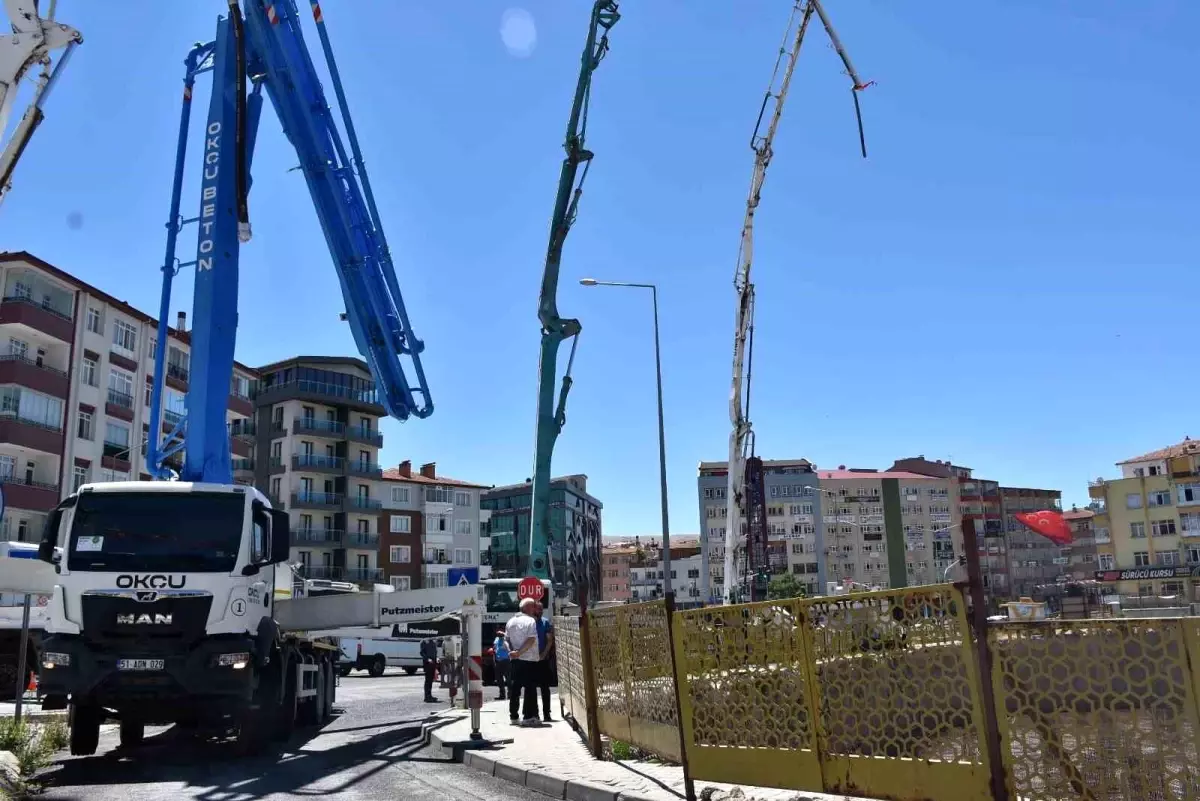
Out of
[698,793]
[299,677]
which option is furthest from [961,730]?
[299,677]

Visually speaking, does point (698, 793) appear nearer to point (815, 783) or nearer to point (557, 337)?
point (815, 783)

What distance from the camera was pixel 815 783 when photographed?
6430mm

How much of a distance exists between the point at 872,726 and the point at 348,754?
25.6 ft

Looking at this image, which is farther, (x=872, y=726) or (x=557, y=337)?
(x=557, y=337)

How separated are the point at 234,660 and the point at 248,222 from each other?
6500 mm

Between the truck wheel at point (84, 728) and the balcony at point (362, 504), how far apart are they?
62.5m

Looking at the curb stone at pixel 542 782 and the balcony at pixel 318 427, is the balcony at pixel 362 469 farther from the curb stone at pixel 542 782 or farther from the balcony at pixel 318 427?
the curb stone at pixel 542 782

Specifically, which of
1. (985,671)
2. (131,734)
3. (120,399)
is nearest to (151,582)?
(131,734)

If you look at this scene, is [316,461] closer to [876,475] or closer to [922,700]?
[922,700]

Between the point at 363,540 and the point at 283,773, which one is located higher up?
the point at 363,540

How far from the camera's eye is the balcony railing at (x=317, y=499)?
71.2 m

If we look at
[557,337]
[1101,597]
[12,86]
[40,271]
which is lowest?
[1101,597]

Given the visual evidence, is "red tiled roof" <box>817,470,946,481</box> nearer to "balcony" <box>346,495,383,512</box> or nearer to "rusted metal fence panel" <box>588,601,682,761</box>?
"balcony" <box>346,495,383,512</box>

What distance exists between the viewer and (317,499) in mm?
71938
